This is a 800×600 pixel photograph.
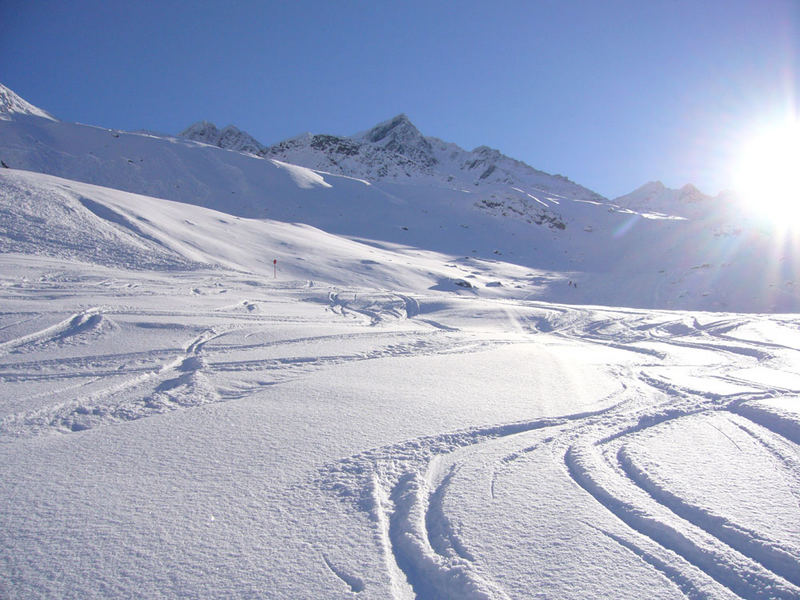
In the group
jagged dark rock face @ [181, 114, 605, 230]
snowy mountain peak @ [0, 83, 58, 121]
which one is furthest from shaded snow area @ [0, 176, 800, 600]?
snowy mountain peak @ [0, 83, 58, 121]

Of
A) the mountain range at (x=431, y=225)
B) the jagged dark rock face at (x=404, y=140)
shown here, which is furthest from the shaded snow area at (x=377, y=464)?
the jagged dark rock face at (x=404, y=140)

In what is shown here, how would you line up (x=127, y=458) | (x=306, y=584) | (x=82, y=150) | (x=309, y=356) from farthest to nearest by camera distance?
(x=82, y=150)
(x=309, y=356)
(x=127, y=458)
(x=306, y=584)

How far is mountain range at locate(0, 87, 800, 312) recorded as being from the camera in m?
17.9

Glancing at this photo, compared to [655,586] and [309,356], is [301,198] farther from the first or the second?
[655,586]

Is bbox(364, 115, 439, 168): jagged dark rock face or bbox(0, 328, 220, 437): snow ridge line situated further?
bbox(364, 115, 439, 168): jagged dark rock face

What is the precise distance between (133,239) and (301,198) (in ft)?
73.4

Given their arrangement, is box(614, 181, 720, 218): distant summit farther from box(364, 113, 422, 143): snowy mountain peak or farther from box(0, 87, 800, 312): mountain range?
box(0, 87, 800, 312): mountain range

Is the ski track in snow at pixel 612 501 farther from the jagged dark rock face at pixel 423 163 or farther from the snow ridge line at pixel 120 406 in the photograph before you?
the jagged dark rock face at pixel 423 163

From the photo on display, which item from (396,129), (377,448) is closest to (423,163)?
(396,129)

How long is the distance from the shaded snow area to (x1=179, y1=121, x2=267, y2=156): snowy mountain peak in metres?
114

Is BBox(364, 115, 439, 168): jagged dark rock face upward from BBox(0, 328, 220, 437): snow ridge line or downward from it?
upward

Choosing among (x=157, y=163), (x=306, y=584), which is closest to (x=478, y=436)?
(x=306, y=584)

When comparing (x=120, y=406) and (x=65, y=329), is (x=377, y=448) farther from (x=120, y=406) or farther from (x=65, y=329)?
(x=65, y=329)

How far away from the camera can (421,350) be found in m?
6.55
